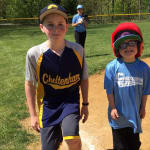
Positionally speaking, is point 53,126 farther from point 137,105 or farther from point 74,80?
point 137,105

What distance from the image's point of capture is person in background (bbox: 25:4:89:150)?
217 cm

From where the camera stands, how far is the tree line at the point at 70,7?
39.1 metres

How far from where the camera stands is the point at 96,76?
243 inches

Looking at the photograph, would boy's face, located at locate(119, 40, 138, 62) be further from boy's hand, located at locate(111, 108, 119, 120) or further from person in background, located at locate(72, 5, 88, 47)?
person in background, located at locate(72, 5, 88, 47)

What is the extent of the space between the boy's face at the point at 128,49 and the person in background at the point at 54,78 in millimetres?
449

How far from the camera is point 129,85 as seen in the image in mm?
2162

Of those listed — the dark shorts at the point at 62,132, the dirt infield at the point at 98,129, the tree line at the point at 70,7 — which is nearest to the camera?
the dark shorts at the point at 62,132

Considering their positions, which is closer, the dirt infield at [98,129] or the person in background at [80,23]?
the dirt infield at [98,129]

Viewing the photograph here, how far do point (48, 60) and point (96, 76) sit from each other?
4.07 metres

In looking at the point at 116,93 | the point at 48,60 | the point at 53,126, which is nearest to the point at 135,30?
the point at 116,93

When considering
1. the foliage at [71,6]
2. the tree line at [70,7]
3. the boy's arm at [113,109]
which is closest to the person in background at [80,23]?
the boy's arm at [113,109]

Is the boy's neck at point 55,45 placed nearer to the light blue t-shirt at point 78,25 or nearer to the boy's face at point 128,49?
the boy's face at point 128,49

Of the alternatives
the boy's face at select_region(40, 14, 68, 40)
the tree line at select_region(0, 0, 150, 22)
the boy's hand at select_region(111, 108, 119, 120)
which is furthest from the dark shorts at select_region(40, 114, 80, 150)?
the tree line at select_region(0, 0, 150, 22)

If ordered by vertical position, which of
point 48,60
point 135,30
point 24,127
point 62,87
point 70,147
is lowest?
point 24,127
